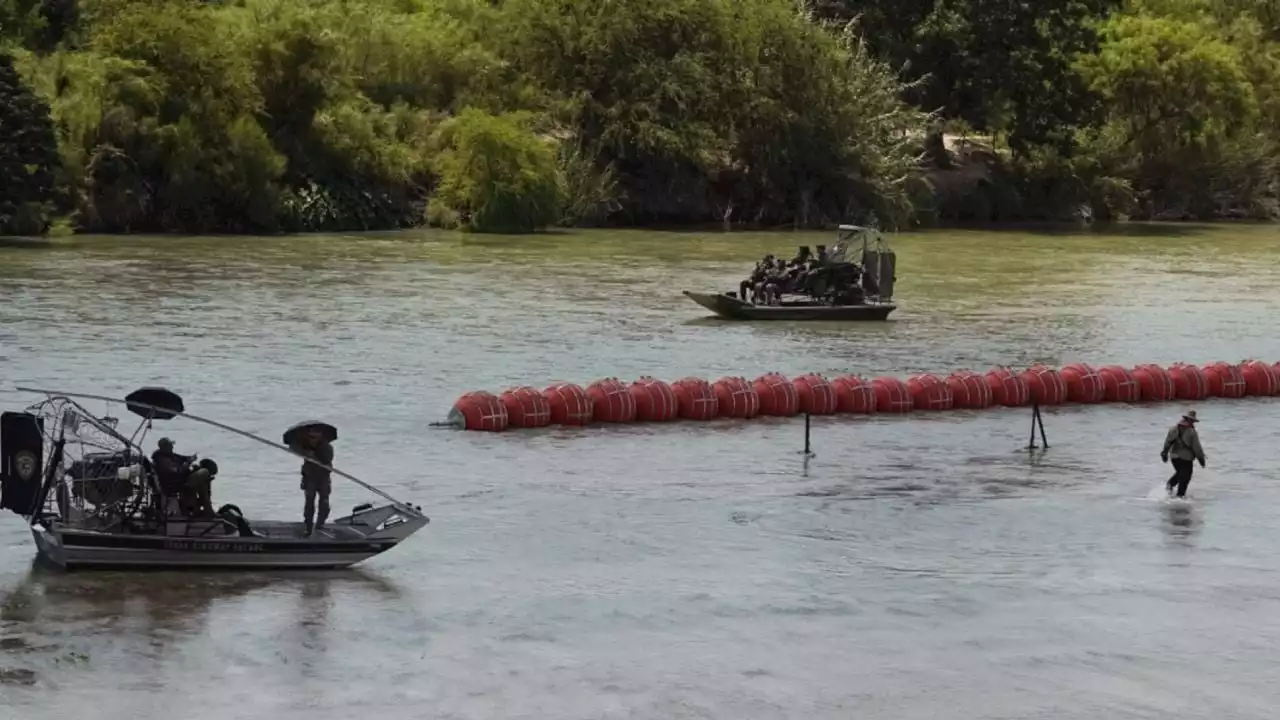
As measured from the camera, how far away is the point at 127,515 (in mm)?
20641

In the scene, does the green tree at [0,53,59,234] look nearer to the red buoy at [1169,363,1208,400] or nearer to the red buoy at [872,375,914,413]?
the red buoy at [872,375,914,413]

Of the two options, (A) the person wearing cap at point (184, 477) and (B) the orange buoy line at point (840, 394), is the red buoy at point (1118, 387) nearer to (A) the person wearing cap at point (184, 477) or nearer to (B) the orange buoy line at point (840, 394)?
(B) the orange buoy line at point (840, 394)

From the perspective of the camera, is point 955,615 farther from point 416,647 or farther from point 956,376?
point 956,376

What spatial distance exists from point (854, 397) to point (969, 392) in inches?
88.8

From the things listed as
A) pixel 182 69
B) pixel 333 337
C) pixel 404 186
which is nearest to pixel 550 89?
pixel 404 186

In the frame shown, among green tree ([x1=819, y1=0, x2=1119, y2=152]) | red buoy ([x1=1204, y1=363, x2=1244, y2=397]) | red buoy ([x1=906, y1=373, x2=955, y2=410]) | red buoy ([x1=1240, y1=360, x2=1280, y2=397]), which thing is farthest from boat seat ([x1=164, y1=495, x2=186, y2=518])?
green tree ([x1=819, y1=0, x2=1119, y2=152])

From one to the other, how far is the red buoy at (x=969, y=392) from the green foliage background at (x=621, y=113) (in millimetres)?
35096

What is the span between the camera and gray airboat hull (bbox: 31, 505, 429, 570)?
67.7 ft

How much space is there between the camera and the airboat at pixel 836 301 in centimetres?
4559

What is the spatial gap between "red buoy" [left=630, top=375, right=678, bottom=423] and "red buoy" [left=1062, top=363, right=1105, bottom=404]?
7467mm

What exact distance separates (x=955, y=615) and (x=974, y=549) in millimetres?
3131

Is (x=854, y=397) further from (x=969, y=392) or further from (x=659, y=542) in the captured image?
(x=659, y=542)

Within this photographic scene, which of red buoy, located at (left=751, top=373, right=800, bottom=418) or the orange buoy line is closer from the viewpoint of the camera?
the orange buoy line

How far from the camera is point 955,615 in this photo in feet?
68.1
